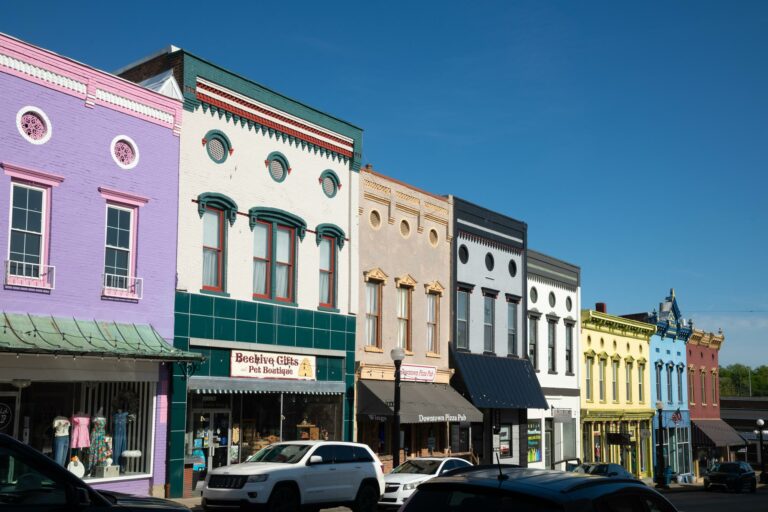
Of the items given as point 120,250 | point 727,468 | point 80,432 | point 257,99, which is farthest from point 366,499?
point 727,468

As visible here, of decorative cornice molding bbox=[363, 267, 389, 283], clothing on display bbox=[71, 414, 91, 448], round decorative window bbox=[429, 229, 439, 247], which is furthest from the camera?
round decorative window bbox=[429, 229, 439, 247]

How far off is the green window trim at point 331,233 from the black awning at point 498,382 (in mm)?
7533

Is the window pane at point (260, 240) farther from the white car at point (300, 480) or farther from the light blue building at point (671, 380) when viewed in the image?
the light blue building at point (671, 380)

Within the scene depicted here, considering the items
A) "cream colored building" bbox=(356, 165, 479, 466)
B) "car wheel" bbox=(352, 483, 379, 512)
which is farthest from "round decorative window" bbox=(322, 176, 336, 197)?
"car wheel" bbox=(352, 483, 379, 512)

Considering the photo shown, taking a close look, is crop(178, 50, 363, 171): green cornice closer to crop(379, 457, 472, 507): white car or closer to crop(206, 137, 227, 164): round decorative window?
crop(206, 137, 227, 164): round decorative window

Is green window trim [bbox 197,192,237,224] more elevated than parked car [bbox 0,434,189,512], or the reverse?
green window trim [bbox 197,192,237,224]

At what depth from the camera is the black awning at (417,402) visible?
2762 centimetres

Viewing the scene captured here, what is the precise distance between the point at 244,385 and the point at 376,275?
7014mm

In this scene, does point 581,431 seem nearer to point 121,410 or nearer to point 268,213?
point 268,213

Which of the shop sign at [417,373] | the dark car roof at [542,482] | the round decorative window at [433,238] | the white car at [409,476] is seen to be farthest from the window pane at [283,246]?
the dark car roof at [542,482]

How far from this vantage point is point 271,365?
24938mm

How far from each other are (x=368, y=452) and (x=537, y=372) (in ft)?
65.6

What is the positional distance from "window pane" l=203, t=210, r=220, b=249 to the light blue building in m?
34.4

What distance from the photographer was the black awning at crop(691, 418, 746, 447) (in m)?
56.8
